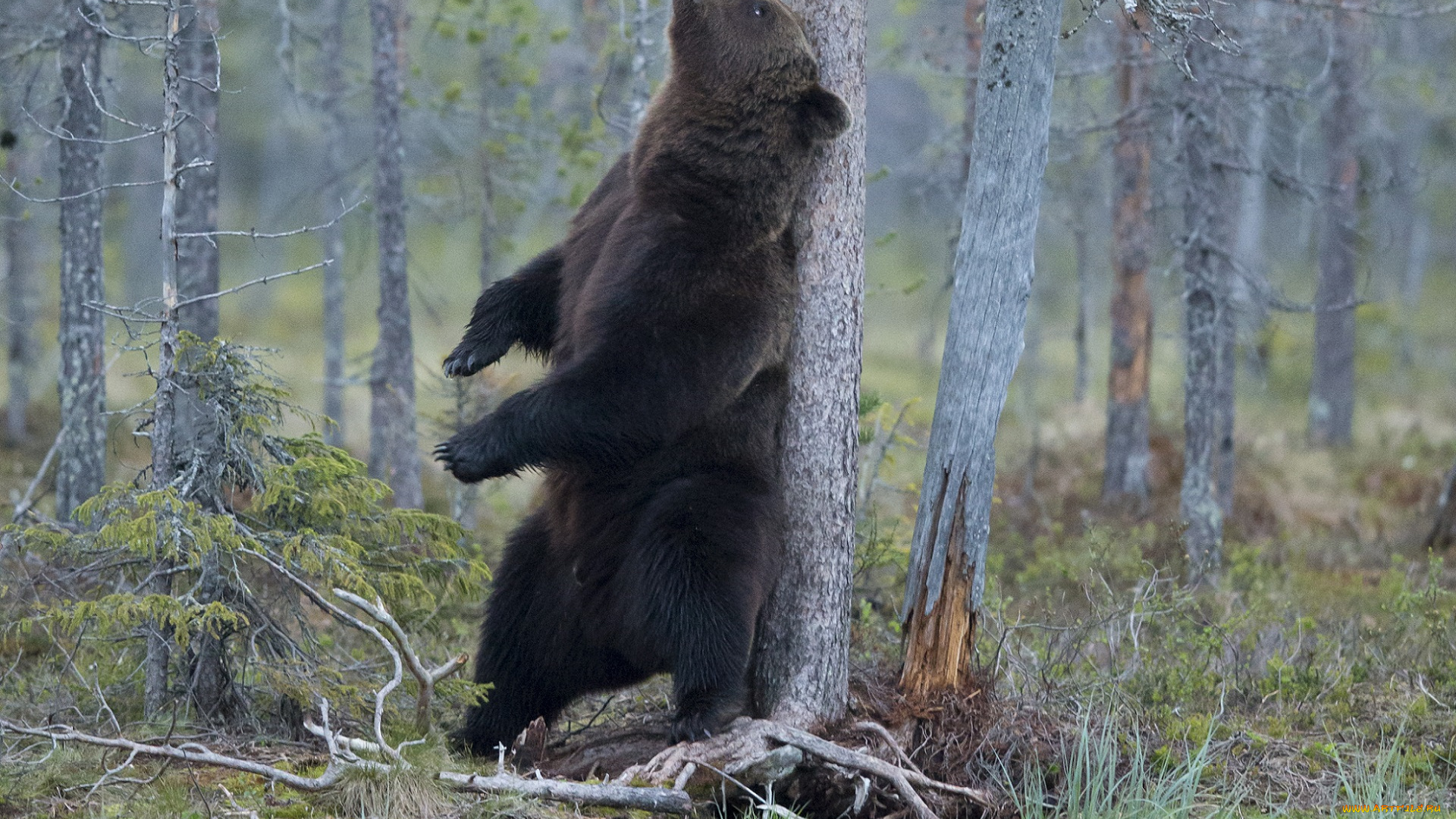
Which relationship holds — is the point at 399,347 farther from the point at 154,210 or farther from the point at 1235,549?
the point at 154,210

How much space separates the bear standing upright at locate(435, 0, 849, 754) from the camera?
4590mm

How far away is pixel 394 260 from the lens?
10.5 metres

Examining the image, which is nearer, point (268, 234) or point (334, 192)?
point (268, 234)

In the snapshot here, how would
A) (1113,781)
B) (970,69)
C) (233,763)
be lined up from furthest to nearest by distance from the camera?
1. (970,69)
2. (1113,781)
3. (233,763)

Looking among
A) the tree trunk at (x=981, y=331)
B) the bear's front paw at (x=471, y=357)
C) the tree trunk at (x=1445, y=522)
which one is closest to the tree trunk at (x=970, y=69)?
the tree trunk at (x=1445, y=522)

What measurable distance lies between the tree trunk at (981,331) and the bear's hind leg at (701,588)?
0.76 meters

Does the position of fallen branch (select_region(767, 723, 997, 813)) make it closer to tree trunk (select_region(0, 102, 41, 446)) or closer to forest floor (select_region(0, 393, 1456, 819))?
forest floor (select_region(0, 393, 1456, 819))

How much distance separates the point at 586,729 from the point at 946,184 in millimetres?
8395

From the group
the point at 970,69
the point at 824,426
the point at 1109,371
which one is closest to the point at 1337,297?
the point at 1109,371

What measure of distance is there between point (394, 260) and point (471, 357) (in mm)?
5648

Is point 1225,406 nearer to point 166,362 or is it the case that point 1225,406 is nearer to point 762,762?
point 762,762

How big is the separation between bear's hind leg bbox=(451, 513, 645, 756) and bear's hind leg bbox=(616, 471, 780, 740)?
1.31ft

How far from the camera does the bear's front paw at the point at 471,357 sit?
531cm

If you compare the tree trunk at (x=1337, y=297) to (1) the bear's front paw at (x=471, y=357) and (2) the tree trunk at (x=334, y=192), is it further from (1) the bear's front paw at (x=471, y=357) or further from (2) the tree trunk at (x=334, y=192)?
(1) the bear's front paw at (x=471, y=357)
